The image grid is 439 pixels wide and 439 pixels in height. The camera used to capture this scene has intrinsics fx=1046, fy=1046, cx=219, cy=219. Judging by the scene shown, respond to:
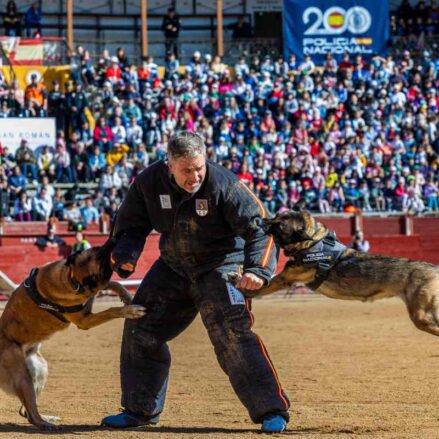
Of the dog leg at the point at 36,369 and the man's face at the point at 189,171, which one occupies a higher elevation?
the man's face at the point at 189,171

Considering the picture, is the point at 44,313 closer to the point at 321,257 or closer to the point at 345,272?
the point at 321,257

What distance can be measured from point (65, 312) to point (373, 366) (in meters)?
3.79

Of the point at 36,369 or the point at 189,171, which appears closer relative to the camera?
the point at 189,171

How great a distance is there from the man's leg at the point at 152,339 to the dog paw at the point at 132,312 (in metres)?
0.09

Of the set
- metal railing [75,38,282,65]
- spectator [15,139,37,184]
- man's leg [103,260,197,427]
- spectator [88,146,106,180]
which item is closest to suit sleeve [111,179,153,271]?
man's leg [103,260,197,427]

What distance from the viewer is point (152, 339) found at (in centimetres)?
652

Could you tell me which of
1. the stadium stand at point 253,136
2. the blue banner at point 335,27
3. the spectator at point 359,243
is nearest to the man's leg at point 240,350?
the stadium stand at point 253,136

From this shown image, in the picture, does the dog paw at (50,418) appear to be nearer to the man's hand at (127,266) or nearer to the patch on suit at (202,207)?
the man's hand at (127,266)

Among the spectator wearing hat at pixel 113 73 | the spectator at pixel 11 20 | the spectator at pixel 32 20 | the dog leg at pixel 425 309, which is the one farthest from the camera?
the spectator at pixel 32 20

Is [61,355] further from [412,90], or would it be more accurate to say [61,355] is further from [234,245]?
[412,90]

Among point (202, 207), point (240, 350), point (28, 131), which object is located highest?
point (28, 131)

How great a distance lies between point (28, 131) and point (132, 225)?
1650cm

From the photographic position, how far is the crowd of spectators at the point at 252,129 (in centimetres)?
2188

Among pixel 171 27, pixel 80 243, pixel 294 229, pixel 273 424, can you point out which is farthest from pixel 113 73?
pixel 273 424
